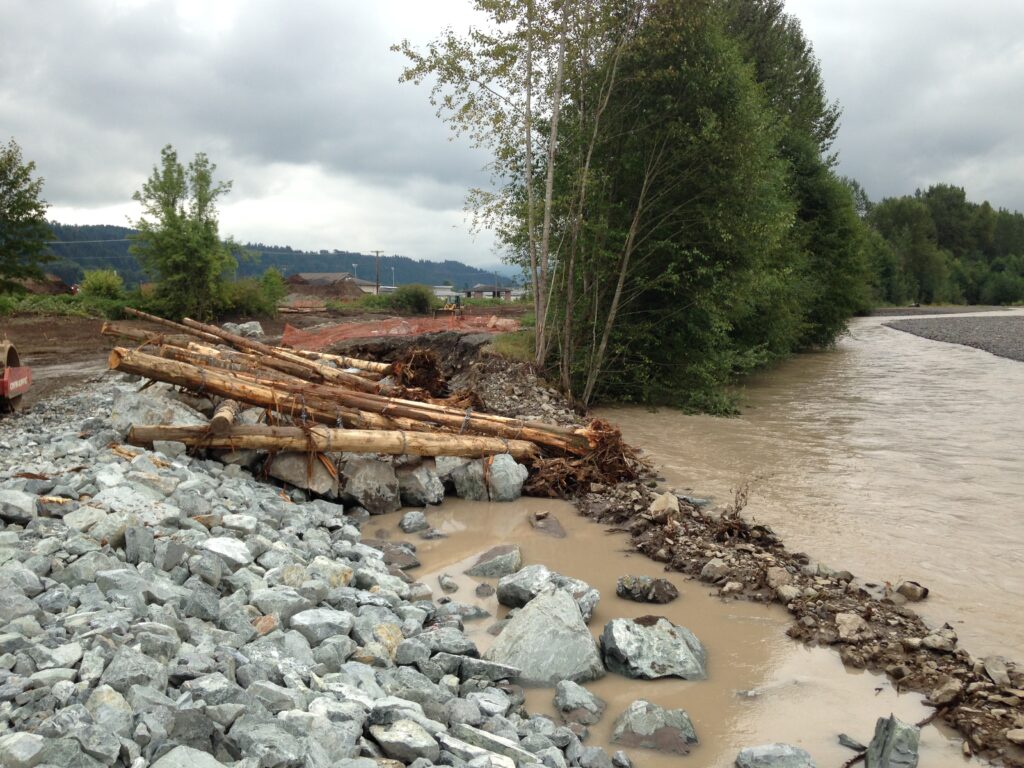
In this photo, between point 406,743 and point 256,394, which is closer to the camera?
point 406,743

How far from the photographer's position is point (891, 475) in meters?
10.4

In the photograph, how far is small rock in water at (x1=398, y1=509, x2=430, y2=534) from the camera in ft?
25.2

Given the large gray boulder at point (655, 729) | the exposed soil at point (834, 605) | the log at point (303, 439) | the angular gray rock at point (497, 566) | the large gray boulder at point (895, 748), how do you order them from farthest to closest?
the log at point (303, 439) → the angular gray rock at point (497, 566) → the exposed soil at point (834, 605) → the large gray boulder at point (655, 729) → the large gray boulder at point (895, 748)

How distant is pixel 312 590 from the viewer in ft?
16.4

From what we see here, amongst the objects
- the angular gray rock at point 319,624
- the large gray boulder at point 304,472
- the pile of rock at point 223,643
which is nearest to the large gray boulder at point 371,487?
the large gray boulder at point 304,472

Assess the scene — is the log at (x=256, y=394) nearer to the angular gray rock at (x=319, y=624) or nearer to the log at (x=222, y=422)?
the log at (x=222, y=422)

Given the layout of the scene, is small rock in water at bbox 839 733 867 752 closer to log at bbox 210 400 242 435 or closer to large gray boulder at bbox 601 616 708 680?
large gray boulder at bbox 601 616 708 680

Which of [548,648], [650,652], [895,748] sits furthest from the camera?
[650,652]

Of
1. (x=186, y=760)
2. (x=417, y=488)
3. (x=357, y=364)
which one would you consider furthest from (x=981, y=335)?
(x=186, y=760)

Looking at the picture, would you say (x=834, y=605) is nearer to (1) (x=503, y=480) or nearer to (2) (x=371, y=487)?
(1) (x=503, y=480)

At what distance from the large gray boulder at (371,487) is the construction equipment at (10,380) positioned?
17.8 ft

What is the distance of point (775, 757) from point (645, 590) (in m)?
2.22

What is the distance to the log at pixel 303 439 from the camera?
25.8ft

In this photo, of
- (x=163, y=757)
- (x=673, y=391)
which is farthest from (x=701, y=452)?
(x=163, y=757)
